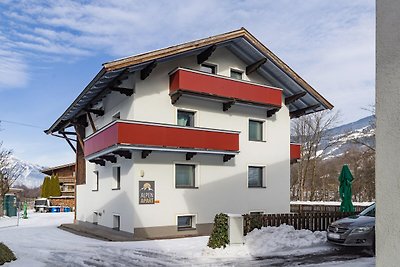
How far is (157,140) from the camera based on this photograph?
1599 cm

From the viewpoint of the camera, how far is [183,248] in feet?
43.9

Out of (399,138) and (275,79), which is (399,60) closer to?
(399,138)

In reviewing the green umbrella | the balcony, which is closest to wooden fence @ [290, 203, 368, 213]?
the balcony

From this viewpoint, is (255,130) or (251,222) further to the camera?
(255,130)

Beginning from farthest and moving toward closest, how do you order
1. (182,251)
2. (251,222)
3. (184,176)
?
(184,176)
(251,222)
(182,251)

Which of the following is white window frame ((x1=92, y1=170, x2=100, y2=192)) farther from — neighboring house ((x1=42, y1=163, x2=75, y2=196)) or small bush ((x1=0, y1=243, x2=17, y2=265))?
neighboring house ((x1=42, y1=163, x2=75, y2=196))

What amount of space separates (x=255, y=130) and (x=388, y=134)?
17.1 meters

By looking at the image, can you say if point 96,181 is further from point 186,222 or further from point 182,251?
point 182,251

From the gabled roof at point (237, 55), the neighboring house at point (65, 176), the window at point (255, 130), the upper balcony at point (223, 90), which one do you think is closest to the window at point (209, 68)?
the gabled roof at point (237, 55)

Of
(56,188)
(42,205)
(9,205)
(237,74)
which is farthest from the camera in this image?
(56,188)

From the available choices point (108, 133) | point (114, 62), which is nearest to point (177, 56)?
point (114, 62)

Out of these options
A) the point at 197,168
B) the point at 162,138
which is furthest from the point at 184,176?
the point at 162,138

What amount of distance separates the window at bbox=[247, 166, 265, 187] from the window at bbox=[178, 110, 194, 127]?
4.03m

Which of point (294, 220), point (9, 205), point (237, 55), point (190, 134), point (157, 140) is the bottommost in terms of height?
point (9, 205)
